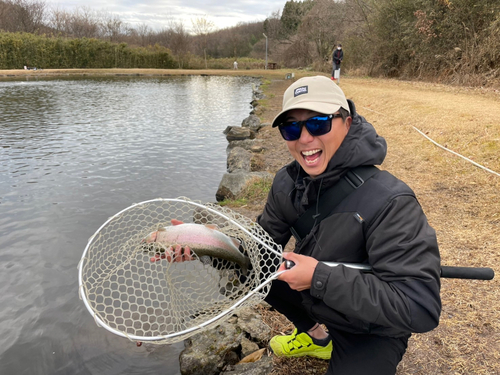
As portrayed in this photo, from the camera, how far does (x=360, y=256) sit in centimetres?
211

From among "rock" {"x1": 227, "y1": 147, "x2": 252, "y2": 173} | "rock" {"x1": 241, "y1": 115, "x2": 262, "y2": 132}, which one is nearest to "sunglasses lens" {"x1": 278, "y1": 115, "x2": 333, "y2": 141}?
"rock" {"x1": 227, "y1": 147, "x2": 252, "y2": 173}

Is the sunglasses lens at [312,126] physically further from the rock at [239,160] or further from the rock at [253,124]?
the rock at [253,124]

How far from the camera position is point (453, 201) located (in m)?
5.53

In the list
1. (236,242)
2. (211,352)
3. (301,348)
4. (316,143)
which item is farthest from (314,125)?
(211,352)

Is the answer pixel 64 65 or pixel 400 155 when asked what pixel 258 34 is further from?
pixel 400 155

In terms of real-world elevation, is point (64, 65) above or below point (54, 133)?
above

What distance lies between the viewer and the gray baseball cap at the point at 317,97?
2047 millimetres

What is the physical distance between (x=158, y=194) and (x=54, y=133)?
8.53 m

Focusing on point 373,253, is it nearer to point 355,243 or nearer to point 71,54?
point 355,243

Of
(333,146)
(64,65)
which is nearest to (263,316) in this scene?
(333,146)

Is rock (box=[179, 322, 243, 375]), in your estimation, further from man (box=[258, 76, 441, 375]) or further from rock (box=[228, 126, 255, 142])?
rock (box=[228, 126, 255, 142])

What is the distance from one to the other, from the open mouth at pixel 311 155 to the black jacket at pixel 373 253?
0.37 feet

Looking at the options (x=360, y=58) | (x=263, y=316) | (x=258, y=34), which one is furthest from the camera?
(x=258, y=34)

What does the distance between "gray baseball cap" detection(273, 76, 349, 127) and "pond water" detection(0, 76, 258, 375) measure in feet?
9.78
